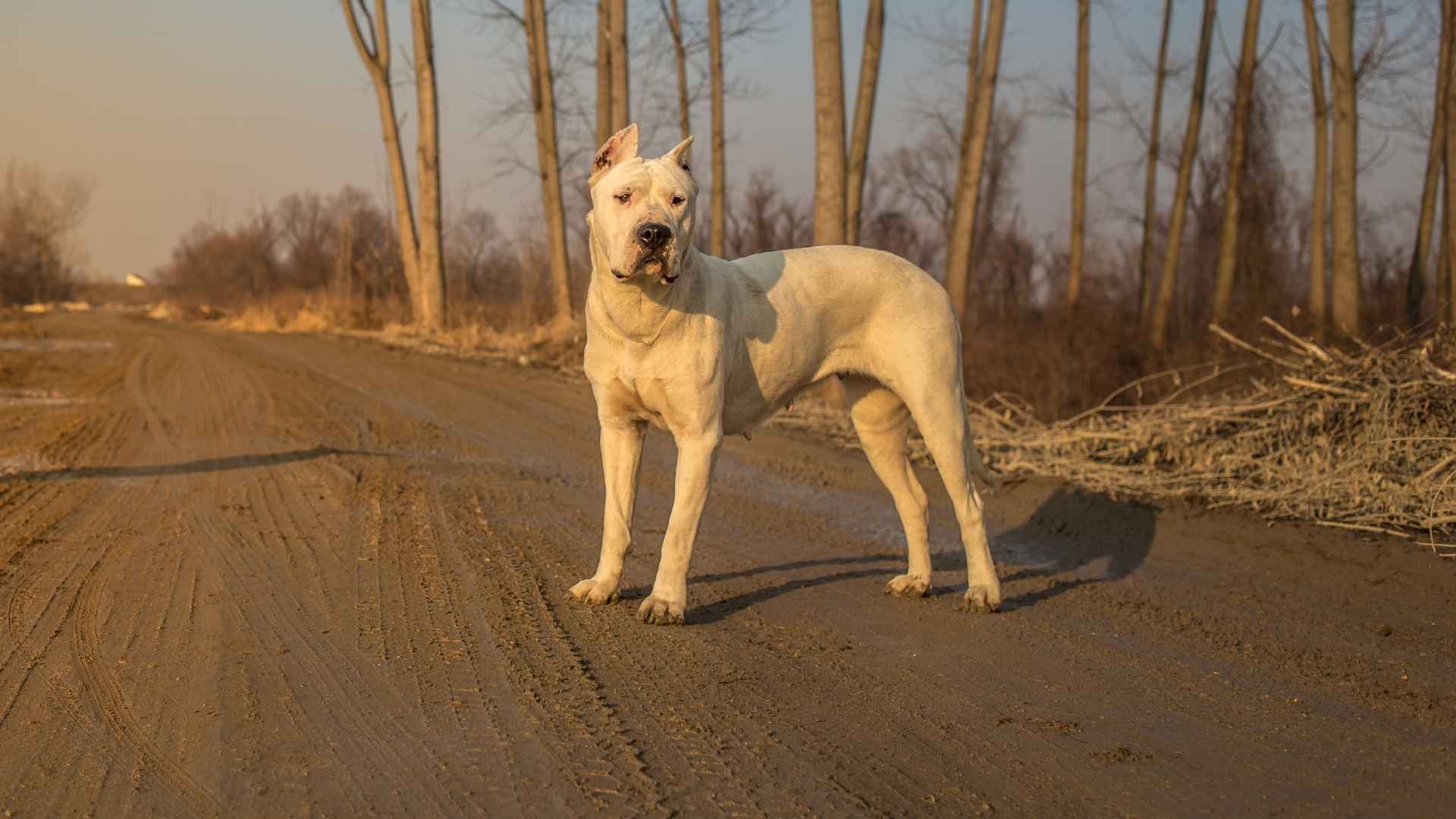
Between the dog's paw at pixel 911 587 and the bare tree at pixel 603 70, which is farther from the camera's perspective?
the bare tree at pixel 603 70

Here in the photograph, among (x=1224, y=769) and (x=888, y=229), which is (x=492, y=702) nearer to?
(x=1224, y=769)

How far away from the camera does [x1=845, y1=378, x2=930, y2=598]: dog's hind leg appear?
600 cm

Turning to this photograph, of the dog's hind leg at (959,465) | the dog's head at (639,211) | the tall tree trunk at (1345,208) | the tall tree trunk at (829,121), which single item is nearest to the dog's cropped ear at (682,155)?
the dog's head at (639,211)

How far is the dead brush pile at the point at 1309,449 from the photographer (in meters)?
7.48

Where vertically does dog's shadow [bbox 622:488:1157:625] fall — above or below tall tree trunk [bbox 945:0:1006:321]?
below

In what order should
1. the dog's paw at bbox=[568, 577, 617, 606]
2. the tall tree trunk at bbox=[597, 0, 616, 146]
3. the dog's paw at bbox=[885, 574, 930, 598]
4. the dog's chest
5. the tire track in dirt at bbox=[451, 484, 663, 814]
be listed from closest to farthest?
1. the tire track in dirt at bbox=[451, 484, 663, 814]
2. the dog's chest
3. the dog's paw at bbox=[568, 577, 617, 606]
4. the dog's paw at bbox=[885, 574, 930, 598]
5. the tall tree trunk at bbox=[597, 0, 616, 146]

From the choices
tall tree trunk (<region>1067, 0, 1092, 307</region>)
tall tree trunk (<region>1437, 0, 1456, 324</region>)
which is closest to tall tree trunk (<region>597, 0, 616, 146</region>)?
tall tree trunk (<region>1067, 0, 1092, 307</region>)

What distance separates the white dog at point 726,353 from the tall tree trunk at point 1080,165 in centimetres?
2189

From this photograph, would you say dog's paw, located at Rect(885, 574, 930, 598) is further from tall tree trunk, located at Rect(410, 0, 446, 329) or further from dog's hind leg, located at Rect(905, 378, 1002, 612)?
tall tree trunk, located at Rect(410, 0, 446, 329)

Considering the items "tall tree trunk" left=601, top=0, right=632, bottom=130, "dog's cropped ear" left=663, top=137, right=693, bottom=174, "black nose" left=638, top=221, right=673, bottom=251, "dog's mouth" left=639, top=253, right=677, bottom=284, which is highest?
"tall tree trunk" left=601, top=0, right=632, bottom=130

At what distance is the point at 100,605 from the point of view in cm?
491

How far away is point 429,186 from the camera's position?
2647cm

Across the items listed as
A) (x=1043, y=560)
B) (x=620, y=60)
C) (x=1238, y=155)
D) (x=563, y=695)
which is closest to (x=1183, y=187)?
(x=1238, y=155)

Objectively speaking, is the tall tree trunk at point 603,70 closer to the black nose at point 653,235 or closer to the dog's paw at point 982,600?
the dog's paw at point 982,600
